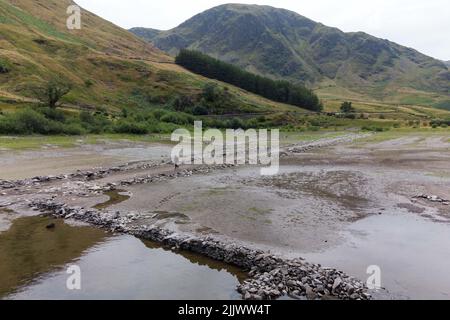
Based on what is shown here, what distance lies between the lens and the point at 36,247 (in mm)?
19297

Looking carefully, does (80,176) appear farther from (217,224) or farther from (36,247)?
(217,224)

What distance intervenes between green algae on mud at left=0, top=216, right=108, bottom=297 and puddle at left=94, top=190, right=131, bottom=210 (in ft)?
12.9

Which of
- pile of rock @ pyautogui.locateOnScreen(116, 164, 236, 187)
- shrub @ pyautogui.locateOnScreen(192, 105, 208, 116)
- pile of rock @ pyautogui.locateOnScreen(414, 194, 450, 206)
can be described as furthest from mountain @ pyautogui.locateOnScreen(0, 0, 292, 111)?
pile of rock @ pyautogui.locateOnScreen(414, 194, 450, 206)

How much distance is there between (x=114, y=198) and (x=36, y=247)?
35.2ft

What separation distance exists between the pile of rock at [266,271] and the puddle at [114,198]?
15.3ft

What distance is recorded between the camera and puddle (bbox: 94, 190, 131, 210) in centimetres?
2722

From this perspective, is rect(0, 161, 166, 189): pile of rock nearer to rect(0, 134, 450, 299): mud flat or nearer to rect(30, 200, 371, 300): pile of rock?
rect(0, 134, 450, 299): mud flat

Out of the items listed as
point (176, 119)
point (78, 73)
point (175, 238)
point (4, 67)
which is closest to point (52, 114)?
point (176, 119)

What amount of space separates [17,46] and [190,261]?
485ft

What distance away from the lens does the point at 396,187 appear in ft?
111

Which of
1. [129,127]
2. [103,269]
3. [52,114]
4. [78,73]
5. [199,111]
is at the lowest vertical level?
[103,269]

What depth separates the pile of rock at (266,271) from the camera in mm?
14453

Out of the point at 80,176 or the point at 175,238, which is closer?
the point at 175,238
